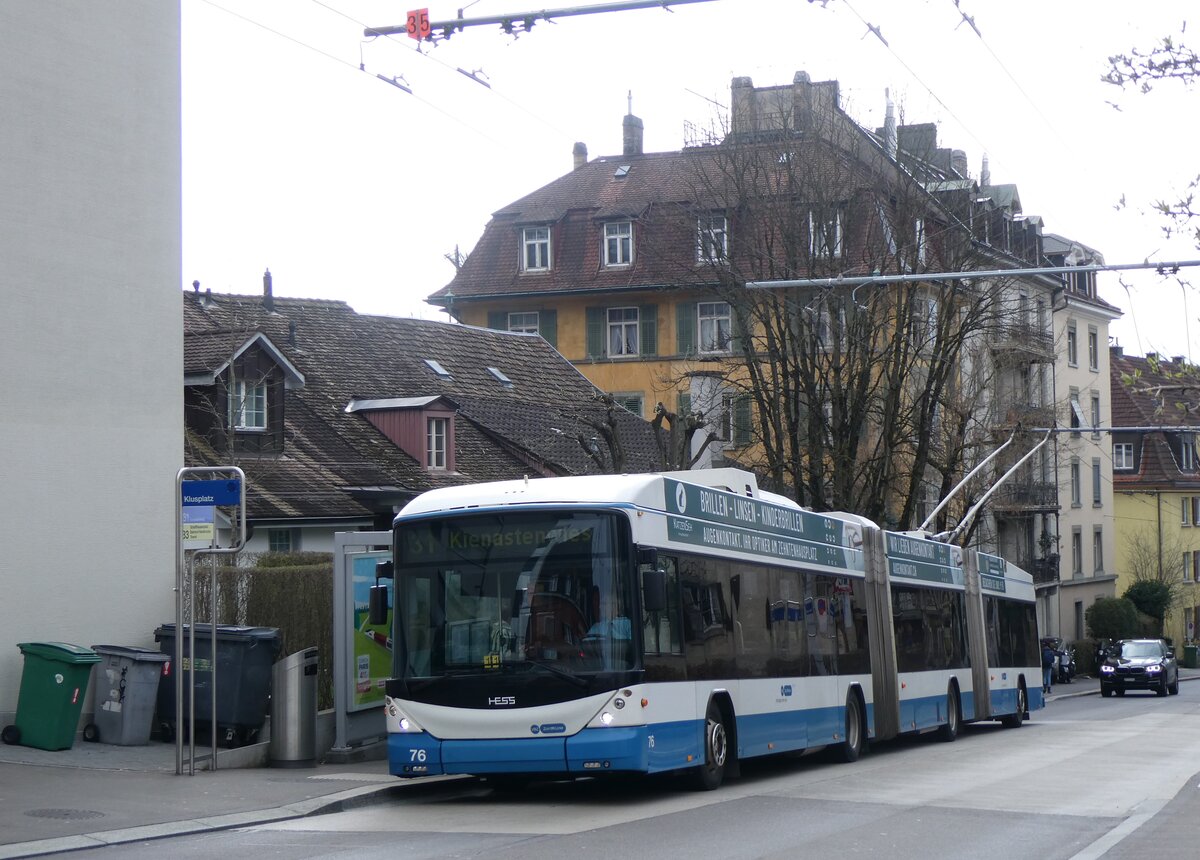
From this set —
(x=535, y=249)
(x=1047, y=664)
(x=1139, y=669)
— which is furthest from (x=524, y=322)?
(x=1139, y=669)

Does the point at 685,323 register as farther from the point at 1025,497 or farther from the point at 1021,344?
the point at 1021,344

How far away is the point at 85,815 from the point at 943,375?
83.3 ft

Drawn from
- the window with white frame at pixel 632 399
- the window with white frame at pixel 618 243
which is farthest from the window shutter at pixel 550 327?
the window with white frame at pixel 632 399

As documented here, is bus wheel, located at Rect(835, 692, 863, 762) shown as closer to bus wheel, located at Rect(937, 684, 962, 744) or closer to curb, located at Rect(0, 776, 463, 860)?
bus wheel, located at Rect(937, 684, 962, 744)

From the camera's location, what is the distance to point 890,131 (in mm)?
33812

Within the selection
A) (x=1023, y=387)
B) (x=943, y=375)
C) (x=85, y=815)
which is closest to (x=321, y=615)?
(x=85, y=815)

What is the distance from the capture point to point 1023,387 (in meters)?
46.8

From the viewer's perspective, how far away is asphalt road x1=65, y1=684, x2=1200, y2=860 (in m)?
11.1

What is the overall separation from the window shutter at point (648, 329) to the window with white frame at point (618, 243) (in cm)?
195

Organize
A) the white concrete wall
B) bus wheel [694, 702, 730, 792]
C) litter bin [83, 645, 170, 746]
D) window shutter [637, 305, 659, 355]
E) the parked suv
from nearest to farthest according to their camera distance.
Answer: bus wheel [694, 702, 730, 792] < litter bin [83, 645, 170, 746] < the white concrete wall < the parked suv < window shutter [637, 305, 659, 355]

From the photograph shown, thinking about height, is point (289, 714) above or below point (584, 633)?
below

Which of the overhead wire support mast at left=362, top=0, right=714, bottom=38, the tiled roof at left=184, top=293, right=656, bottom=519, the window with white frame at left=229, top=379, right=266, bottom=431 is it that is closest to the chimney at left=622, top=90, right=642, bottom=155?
the tiled roof at left=184, top=293, right=656, bottom=519

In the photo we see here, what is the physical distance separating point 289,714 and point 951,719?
42.6 feet

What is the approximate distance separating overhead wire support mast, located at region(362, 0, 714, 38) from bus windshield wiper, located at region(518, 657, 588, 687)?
17.3ft
